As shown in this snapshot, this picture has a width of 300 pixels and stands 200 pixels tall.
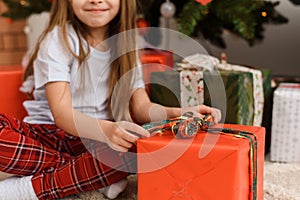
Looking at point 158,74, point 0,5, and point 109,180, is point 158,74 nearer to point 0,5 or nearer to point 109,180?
point 109,180

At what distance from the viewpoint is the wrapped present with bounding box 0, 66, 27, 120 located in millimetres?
1170

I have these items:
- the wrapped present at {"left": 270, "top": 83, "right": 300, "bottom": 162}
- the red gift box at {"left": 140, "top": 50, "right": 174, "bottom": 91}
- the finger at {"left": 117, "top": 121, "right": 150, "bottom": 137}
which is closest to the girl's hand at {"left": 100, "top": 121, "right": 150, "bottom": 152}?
the finger at {"left": 117, "top": 121, "right": 150, "bottom": 137}

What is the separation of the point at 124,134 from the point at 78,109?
296 millimetres

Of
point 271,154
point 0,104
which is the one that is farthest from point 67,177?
point 271,154

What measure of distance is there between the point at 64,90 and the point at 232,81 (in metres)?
0.41

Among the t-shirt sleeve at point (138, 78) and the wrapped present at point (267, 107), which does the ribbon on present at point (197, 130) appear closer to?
the t-shirt sleeve at point (138, 78)

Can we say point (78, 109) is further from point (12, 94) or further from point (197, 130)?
point (197, 130)

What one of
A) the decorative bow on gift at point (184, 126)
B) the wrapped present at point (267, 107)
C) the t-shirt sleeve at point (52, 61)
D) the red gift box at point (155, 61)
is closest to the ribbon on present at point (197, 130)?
the decorative bow on gift at point (184, 126)

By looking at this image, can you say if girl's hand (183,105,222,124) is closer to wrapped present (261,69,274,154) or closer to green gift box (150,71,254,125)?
green gift box (150,71,254,125)

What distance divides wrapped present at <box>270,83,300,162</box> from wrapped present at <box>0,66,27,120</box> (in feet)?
2.15

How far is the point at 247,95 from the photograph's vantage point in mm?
1146

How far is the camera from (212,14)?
5.01 ft

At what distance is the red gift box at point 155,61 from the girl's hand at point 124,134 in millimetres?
404

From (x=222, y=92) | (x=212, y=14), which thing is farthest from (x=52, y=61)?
(x=212, y=14)
